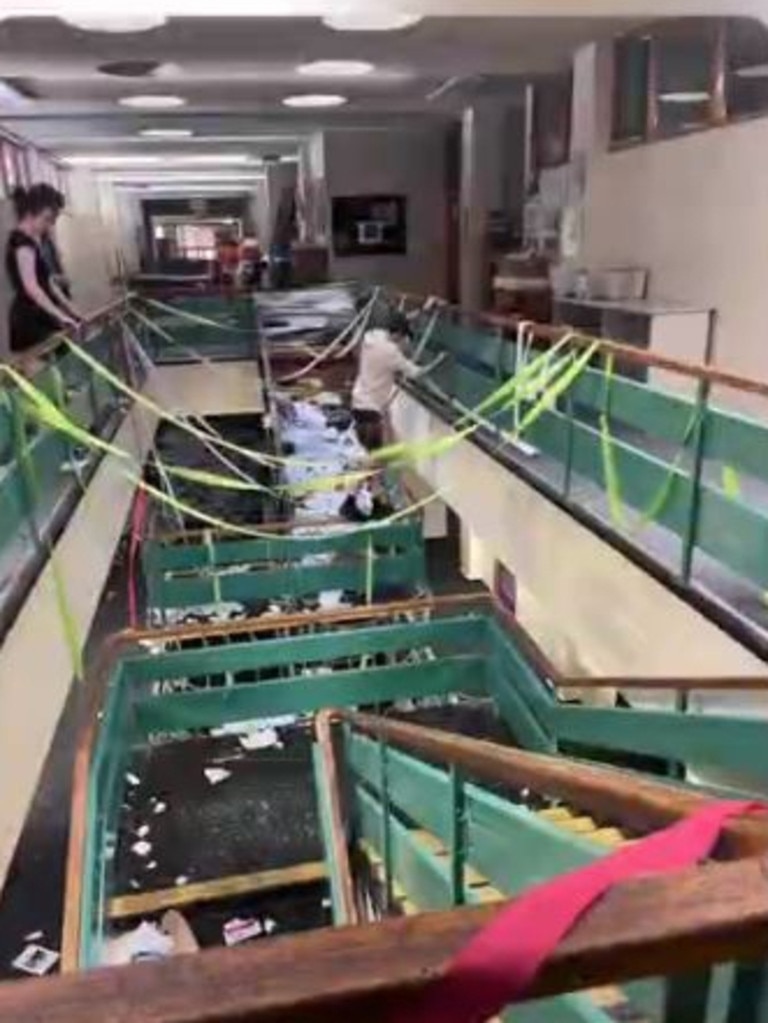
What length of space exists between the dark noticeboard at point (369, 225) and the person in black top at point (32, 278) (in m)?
7.56

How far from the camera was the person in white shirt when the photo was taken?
→ 775 cm

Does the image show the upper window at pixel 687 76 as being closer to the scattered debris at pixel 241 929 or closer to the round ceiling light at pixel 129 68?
the round ceiling light at pixel 129 68

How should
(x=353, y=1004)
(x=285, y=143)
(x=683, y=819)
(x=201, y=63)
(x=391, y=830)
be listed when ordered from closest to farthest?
1. (x=353, y=1004)
2. (x=683, y=819)
3. (x=391, y=830)
4. (x=201, y=63)
5. (x=285, y=143)

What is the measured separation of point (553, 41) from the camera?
704cm

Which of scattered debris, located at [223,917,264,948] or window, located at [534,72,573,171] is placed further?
window, located at [534,72,573,171]

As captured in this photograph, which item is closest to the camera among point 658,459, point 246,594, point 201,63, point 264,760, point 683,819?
point 683,819

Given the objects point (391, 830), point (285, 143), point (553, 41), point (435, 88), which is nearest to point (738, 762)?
point (391, 830)

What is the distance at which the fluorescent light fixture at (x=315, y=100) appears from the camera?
989cm

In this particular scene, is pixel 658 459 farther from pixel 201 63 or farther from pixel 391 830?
pixel 201 63

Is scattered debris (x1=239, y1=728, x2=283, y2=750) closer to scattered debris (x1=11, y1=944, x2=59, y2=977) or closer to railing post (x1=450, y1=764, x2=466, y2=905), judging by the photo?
scattered debris (x1=11, y1=944, x2=59, y2=977)

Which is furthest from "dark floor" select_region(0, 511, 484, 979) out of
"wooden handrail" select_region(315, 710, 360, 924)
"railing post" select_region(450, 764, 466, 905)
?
"railing post" select_region(450, 764, 466, 905)

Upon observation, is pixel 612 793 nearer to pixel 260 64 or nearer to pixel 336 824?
pixel 336 824

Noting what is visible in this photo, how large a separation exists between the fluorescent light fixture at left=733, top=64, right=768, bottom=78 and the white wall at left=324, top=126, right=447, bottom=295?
304 inches

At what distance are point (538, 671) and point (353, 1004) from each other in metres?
4.16
